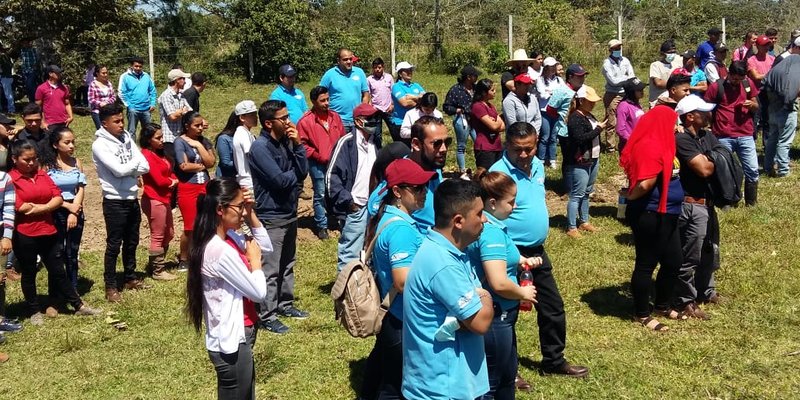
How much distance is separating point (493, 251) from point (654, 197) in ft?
8.55

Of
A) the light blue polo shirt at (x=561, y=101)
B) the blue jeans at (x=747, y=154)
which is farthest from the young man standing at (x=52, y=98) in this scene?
the blue jeans at (x=747, y=154)

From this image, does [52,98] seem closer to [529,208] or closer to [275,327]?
[275,327]

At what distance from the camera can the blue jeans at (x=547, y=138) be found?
11.3m

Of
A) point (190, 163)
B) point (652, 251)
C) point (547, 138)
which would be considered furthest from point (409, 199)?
point (547, 138)

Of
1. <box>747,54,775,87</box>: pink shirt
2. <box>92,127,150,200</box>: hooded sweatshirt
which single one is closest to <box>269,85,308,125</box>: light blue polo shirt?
<box>92,127,150,200</box>: hooded sweatshirt

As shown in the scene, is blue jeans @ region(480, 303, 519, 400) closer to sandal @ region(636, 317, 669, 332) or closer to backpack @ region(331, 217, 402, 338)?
backpack @ region(331, 217, 402, 338)

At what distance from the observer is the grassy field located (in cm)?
547

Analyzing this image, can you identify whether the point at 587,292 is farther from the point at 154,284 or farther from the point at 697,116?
the point at 154,284

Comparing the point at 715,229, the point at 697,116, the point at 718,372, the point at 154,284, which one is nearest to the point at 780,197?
the point at 715,229

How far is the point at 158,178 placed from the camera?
25.9ft

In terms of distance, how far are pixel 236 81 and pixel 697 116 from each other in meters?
17.0

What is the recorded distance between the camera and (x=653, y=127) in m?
5.91

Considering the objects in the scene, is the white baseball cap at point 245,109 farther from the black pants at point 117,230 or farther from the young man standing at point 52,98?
the young man standing at point 52,98

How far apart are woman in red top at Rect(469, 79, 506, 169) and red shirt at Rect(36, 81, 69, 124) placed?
7404 mm
